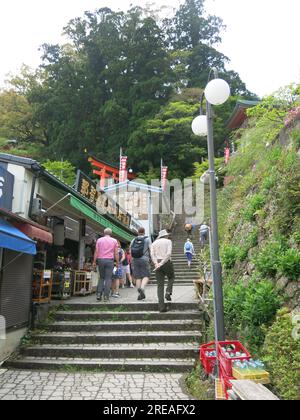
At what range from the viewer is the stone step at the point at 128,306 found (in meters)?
7.53

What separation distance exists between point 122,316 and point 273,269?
134 inches

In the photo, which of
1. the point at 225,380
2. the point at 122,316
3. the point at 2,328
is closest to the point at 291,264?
the point at 225,380

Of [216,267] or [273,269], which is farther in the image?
[273,269]

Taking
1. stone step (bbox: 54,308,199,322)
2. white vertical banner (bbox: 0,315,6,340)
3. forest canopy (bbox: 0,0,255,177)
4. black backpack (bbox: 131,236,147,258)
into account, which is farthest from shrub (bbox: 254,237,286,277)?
forest canopy (bbox: 0,0,255,177)

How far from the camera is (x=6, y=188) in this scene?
20.5ft

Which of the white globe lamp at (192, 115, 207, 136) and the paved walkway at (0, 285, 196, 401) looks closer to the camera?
the paved walkway at (0, 285, 196, 401)

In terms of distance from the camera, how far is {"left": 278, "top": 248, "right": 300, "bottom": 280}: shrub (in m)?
4.74

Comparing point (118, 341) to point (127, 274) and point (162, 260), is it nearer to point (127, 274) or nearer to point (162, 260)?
point (162, 260)

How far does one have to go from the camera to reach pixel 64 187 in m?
8.28

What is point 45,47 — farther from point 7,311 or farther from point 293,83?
point 7,311

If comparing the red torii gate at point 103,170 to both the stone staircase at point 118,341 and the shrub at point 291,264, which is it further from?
the shrub at point 291,264

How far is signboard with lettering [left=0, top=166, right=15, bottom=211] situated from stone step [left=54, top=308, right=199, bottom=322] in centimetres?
268

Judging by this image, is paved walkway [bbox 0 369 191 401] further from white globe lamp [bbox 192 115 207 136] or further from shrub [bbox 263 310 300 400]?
white globe lamp [bbox 192 115 207 136]

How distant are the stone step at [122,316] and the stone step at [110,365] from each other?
1295mm
